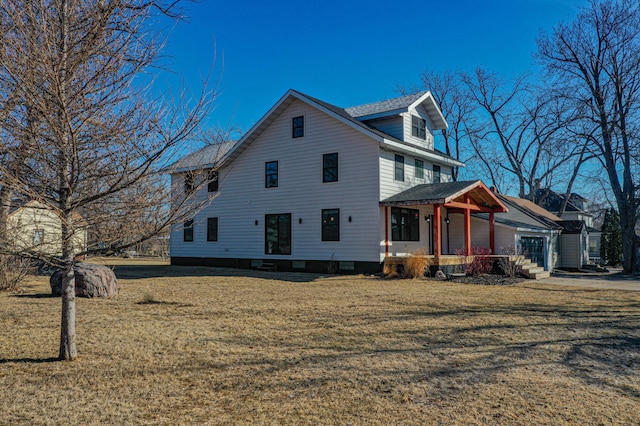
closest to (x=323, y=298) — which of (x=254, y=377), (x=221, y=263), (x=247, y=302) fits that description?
(x=247, y=302)

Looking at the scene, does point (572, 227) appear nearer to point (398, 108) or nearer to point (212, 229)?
point (398, 108)

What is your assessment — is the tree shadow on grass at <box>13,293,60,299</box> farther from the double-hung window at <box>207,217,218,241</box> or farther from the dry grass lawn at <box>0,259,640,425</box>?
the double-hung window at <box>207,217,218,241</box>

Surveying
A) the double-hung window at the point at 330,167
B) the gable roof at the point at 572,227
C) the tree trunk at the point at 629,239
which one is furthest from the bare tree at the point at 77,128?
the gable roof at the point at 572,227

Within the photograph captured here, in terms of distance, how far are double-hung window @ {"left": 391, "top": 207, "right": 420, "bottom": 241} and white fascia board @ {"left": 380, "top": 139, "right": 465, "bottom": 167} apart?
2.36 m

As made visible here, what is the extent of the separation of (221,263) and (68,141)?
17.6m

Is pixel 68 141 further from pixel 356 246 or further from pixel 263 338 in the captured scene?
pixel 356 246

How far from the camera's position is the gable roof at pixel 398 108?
19688 mm

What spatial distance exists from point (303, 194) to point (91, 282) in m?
10.1

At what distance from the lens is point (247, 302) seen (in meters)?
10.4

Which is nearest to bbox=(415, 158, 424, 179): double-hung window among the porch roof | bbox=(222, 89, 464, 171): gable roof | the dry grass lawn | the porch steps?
bbox=(222, 89, 464, 171): gable roof

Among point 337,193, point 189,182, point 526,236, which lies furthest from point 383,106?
point 189,182

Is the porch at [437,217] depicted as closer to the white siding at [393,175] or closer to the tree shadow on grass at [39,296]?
the white siding at [393,175]

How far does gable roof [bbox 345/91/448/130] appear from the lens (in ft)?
64.6

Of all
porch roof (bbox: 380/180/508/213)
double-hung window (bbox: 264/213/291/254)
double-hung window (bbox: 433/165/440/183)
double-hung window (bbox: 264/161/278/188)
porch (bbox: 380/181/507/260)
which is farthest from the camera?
double-hung window (bbox: 433/165/440/183)
